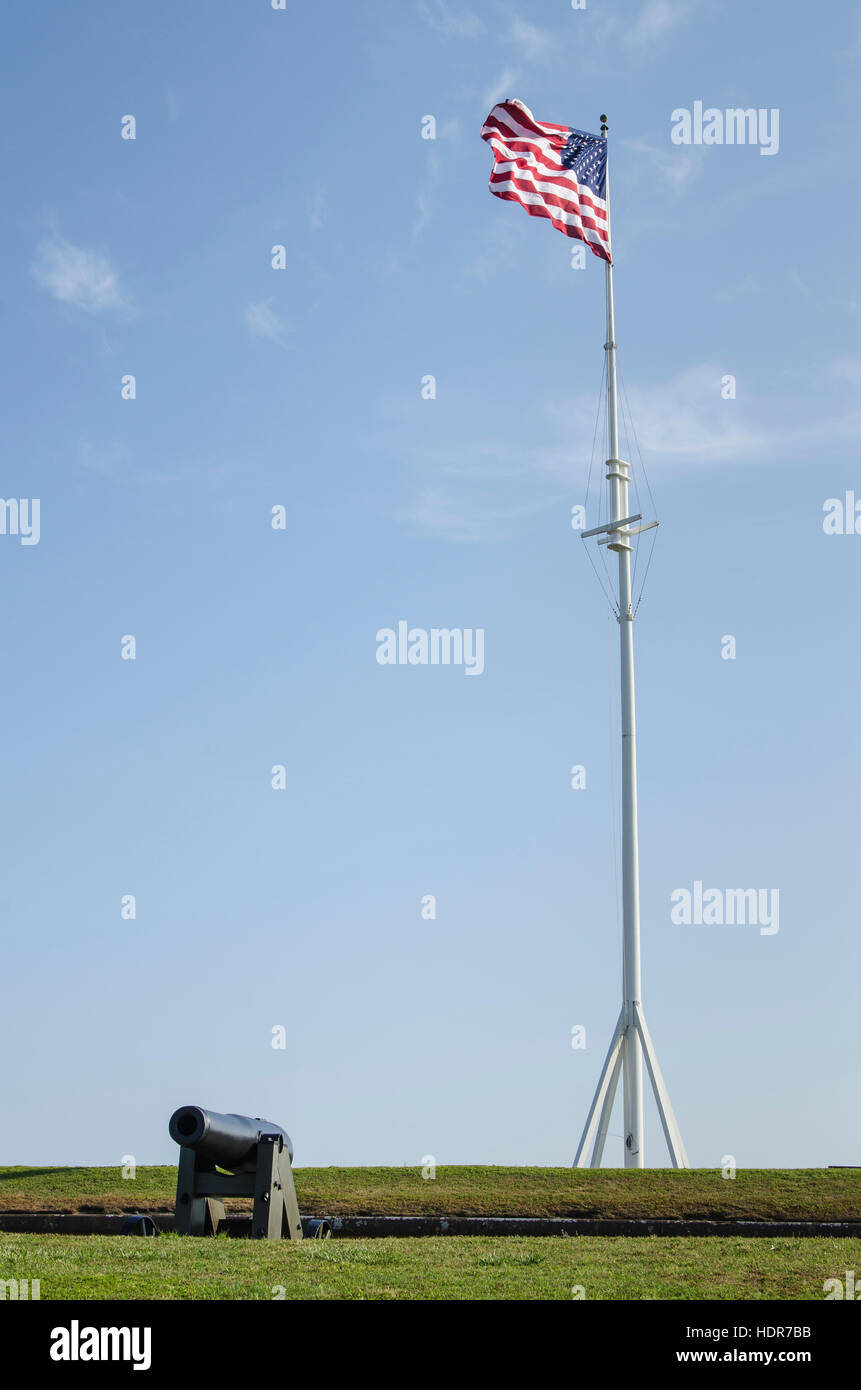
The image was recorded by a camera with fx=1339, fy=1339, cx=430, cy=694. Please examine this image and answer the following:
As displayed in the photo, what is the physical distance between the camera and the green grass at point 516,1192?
16.1m

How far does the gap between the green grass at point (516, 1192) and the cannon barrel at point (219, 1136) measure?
2.94 m

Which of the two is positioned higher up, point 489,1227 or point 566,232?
point 566,232

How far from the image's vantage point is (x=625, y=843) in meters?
26.2

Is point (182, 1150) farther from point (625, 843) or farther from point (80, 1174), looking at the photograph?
point (625, 843)

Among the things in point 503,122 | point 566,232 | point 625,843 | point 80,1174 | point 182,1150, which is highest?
point 503,122

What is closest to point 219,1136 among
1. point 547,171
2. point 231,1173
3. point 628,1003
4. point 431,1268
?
point 231,1173

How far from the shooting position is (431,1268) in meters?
10.1

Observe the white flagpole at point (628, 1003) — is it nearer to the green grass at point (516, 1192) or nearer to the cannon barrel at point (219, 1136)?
the green grass at point (516, 1192)

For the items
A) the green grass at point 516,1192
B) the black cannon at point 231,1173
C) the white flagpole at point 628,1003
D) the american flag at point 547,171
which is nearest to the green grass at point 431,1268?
the black cannon at point 231,1173

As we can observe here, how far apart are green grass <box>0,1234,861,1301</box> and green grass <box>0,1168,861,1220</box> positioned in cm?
296
